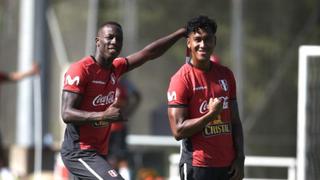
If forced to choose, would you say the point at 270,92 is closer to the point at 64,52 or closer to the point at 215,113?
the point at 64,52

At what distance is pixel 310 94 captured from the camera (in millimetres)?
12078

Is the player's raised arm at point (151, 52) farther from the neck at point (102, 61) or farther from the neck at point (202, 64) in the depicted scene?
the neck at point (202, 64)

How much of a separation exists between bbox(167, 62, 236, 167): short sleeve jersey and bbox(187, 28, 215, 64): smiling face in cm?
13

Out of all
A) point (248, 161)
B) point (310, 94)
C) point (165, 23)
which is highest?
point (165, 23)

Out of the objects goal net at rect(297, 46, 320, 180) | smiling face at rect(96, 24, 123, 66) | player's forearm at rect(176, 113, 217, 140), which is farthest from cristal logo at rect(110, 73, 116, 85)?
goal net at rect(297, 46, 320, 180)

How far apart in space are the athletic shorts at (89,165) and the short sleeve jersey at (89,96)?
0.06 meters

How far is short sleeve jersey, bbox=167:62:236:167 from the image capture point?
24.9 ft

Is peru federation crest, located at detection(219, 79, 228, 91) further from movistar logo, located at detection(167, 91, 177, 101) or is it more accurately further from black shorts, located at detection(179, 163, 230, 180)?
black shorts, located at detection(179, 163, 230, 180)

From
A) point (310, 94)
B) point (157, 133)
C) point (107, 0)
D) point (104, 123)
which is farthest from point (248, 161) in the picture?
point (104, 123)

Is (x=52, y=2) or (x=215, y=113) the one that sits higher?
Answer: (x=52, y=2)

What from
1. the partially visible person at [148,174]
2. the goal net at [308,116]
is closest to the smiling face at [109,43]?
the goal net at [308,116]

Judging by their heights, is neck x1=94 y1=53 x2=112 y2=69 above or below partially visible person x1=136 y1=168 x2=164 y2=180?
above

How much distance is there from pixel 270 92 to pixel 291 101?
0.51 meters

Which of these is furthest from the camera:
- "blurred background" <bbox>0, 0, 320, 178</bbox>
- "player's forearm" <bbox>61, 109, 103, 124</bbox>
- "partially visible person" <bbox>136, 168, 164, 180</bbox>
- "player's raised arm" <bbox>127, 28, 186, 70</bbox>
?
"blurred background" <bbox>0, 0, 320, 178</bbox>
